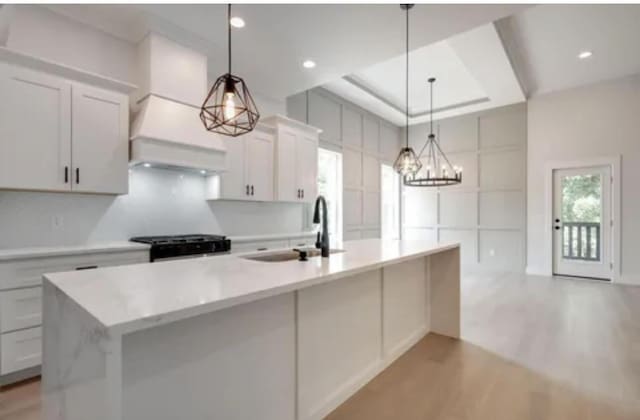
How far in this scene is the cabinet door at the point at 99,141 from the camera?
8.75ft

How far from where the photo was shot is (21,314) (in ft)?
7.42

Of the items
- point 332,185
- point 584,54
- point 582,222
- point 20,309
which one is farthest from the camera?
point 332,185

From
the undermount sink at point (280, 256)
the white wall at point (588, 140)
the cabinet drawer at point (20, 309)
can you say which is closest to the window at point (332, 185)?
the undermount sink at point (280, 256)

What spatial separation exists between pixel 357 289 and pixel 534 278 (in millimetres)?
4949

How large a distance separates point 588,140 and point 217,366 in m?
6.81

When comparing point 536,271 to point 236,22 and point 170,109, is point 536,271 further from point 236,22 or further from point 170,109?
point 170,109

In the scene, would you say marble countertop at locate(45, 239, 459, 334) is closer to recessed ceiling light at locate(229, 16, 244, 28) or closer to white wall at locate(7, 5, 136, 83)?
recessed ceiling light at locate(229, 16, 244, 28)

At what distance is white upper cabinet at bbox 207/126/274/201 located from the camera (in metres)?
Result: 3.83

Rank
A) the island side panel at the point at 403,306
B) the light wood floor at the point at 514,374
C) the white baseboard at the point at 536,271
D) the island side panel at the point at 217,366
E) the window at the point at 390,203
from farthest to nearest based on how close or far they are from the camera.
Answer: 1. the window at the point at 390,203
2. the white baseboard at the point at 536,271
3. the island side panel at the point at 403,306
4. the light wood floor at the point at 514,374
5. the island side panel at the point at 217,366

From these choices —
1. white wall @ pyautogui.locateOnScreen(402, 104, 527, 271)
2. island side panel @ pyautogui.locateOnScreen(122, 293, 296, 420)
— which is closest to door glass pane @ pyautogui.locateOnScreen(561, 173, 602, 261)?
white wall @ pyautogui.locateOnScreen(402, 104, 527, 271)

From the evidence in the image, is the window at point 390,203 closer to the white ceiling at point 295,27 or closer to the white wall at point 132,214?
the white wall at point 132,214

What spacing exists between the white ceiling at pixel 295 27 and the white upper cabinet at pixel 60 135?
746 millimetres

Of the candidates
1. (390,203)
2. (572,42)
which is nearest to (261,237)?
(390,203)

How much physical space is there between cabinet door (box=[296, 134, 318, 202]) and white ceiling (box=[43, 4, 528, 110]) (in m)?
1.18
